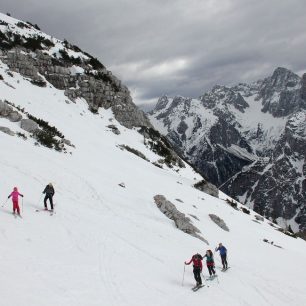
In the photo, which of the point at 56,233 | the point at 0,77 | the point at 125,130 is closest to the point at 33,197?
the point at 56,233

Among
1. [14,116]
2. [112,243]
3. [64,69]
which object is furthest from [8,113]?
[64,69]

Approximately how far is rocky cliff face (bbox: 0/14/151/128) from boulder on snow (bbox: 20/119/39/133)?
28.0 m

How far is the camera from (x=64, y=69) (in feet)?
244

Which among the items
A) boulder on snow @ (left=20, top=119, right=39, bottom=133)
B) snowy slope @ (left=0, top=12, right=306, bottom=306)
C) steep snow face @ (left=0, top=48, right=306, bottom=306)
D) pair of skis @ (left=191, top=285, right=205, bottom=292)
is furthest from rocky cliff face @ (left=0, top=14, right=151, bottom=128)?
pair of skis @ (left=191, top=285, right=205, bottom=292)

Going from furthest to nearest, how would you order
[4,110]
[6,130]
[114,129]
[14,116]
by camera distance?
[114,129] → [14,116] → [4,110] → [6,130]

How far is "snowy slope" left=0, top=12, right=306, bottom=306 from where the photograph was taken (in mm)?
15656

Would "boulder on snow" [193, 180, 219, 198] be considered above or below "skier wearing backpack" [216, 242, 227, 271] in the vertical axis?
above

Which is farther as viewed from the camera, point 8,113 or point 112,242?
point 8,113

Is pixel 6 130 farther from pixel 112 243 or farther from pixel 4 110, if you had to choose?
pixel 112 243

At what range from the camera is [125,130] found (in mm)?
72812

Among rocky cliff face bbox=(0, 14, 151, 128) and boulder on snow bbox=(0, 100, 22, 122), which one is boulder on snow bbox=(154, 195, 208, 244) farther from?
rocky cliff face bbox=(0, 14, 151, 128)

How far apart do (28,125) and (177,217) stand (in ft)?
57.2

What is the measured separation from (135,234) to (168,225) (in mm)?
6555

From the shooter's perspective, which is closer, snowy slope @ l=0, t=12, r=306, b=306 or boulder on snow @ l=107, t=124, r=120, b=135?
snowy slope @ l=0, t=12, r=306, b=306
